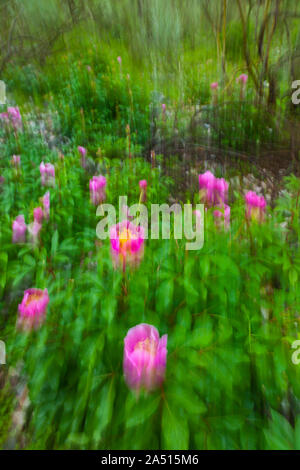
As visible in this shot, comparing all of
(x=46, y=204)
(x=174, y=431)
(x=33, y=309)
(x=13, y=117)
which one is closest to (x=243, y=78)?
(x=13, y=117)

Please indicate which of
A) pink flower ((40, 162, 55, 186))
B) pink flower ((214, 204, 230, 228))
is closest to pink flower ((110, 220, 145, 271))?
pink flower ((214, 204, 230, 228))

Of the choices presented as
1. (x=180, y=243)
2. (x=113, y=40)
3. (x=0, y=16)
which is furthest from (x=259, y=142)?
(x=0, y=16)

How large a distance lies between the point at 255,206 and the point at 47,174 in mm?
890

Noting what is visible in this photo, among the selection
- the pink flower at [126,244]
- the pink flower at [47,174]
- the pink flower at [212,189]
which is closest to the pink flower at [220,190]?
the pink flower at [212,189]

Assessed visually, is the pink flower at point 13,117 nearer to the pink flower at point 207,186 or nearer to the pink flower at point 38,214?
the pink flower at point 38,214

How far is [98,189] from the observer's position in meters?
Answer: 1.19

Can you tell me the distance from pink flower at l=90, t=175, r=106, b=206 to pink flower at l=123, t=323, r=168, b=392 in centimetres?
70

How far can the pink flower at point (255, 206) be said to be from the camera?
36.3 inches

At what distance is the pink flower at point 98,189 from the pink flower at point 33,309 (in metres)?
0.55

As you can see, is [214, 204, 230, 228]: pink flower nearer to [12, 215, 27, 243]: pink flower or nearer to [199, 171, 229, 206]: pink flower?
[199, 171, 229, 206]: pink flower

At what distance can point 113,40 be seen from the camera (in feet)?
8.32

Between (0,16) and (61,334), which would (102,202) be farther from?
(0,16)

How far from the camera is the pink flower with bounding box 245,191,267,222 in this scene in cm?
92
